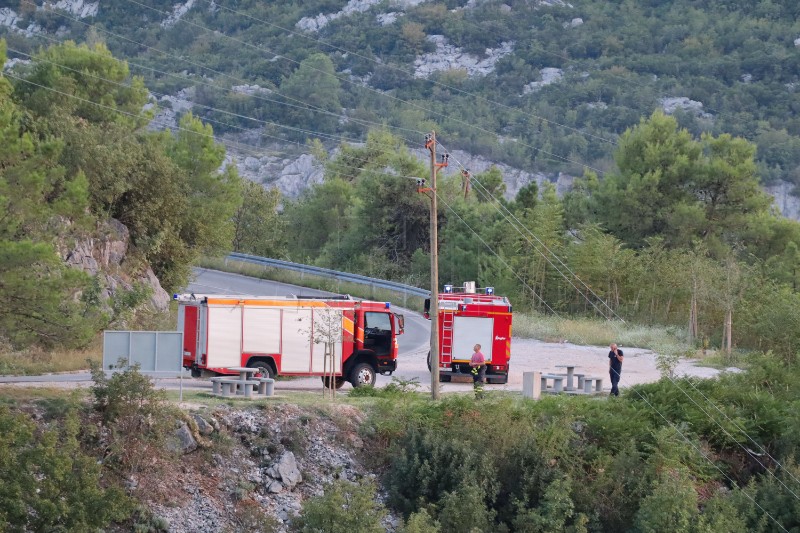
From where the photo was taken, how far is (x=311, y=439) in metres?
26.6

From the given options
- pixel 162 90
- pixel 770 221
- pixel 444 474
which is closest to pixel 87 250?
pixel 444 474

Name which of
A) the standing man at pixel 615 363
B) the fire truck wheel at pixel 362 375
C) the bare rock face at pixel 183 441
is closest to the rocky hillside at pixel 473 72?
the fire truck wheel at pixel 362 375

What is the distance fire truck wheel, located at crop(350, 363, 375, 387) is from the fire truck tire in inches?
90.5

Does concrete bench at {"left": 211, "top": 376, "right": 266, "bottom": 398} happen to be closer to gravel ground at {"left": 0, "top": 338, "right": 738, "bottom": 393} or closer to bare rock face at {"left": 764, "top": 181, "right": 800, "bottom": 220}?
gravel ground at {"left": 0, "top": 338, "right": 738, "bottom": 393}

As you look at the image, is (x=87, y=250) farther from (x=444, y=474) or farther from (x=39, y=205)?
(x=444, y=474)

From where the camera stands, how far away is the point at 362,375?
105 ft

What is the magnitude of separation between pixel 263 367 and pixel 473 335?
25.6 ft

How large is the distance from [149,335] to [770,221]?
47.2 m

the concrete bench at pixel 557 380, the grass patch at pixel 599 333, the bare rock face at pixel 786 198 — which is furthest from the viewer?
the bare rock face at pixel 786 198

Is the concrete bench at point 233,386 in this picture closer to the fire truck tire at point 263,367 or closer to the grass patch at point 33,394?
the fire truck tire at point 263,367

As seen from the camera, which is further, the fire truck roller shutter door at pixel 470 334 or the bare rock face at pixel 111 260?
the bare rock face at pixel 111 260

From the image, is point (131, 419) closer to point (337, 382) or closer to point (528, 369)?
point (337, 382)

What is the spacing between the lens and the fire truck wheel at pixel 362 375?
1256 inches

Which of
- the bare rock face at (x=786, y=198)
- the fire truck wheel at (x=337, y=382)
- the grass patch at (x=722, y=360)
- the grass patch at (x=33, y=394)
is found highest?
the bare rock face at (x=786, y=198)
